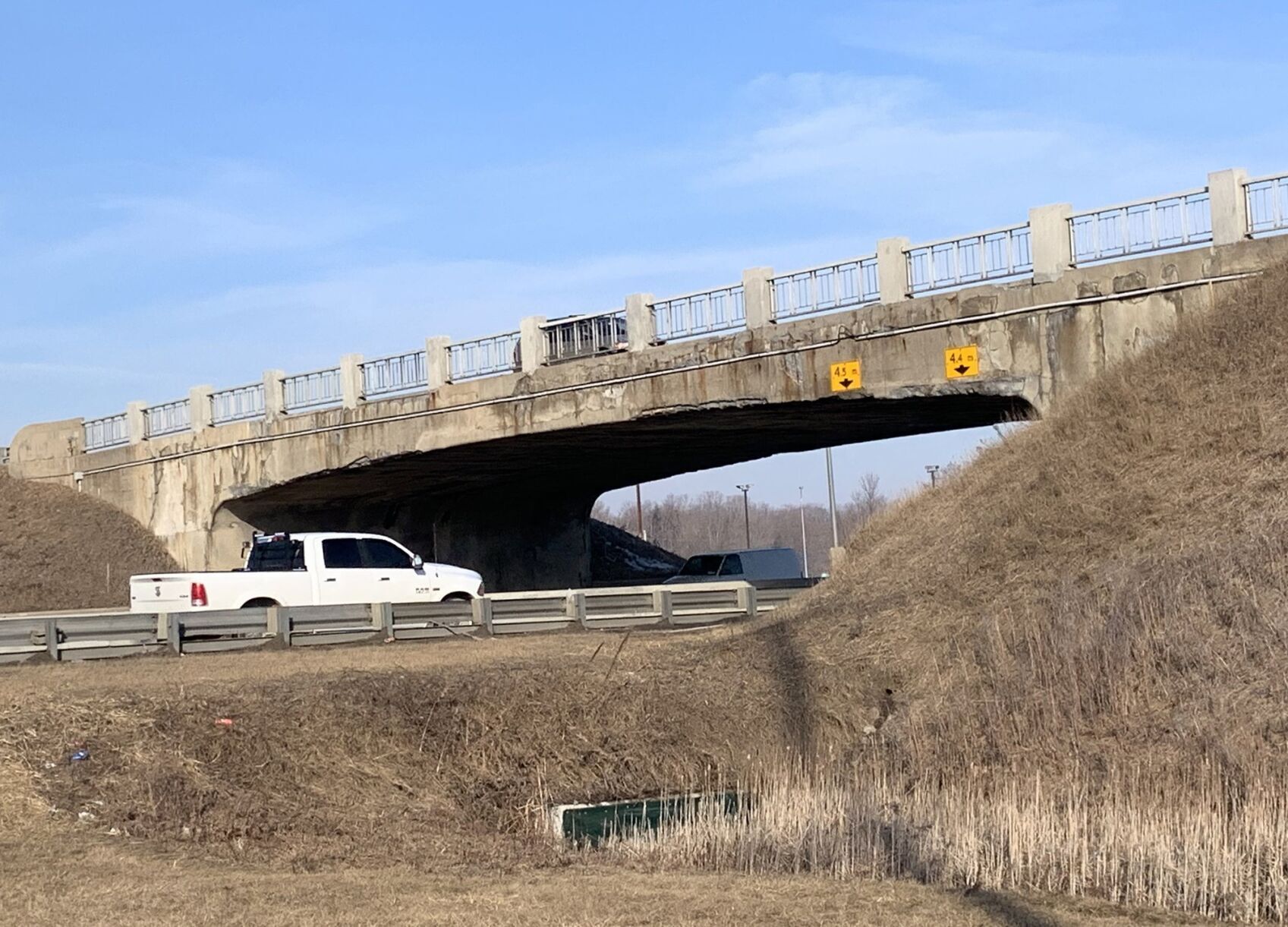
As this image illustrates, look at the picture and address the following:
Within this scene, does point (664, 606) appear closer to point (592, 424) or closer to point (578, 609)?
point (578, 609)

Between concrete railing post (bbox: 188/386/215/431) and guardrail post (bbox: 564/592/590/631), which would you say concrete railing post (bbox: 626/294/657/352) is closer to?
guardrail post (bbox: 564/592/590/631)

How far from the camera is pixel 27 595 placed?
36.4 metres

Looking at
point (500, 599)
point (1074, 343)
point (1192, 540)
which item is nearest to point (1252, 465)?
point (1192, 540)

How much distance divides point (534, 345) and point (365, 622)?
33.7 feet

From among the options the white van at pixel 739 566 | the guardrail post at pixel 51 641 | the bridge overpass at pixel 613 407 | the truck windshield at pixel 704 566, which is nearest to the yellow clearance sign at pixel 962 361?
the bridge overpass at pixel 613 407

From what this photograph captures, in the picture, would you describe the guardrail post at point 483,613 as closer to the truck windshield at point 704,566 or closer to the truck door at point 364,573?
the truck door at point 364,573

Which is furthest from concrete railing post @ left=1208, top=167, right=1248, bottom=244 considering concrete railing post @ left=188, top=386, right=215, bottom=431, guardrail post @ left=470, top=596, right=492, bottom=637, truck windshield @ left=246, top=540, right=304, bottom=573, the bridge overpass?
concrete railing post @ left=188, top=386, right=215, bottom=431

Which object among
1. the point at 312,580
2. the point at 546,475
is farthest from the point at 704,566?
the point at 312,580

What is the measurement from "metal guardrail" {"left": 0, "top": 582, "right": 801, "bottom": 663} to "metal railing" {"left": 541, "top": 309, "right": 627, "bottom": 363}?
644cm

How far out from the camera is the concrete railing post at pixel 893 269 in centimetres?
2567

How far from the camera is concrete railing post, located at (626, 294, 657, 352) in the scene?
2969 centimetres

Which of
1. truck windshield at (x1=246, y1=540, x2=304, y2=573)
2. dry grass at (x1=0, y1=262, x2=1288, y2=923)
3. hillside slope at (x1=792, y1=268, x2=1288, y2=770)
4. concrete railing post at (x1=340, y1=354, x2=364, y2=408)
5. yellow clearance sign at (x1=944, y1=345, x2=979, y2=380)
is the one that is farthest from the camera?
concrete railing post at (x1=340, y1=354, x2=364, y2=408)

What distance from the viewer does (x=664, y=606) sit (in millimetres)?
25625

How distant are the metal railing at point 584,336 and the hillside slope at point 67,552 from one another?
13355mm
